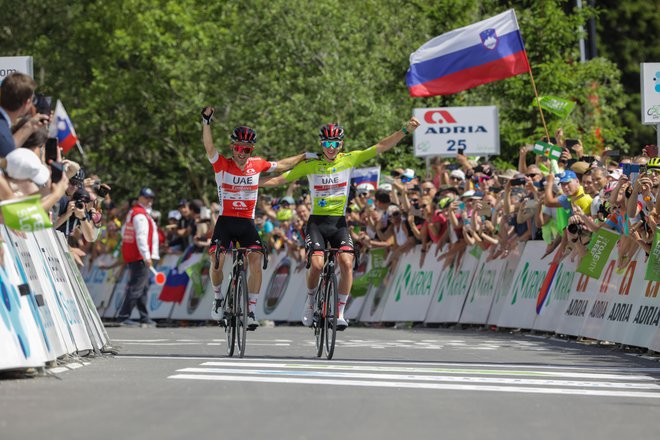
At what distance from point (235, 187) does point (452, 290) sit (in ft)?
29.0

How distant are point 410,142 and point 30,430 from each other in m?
33.6

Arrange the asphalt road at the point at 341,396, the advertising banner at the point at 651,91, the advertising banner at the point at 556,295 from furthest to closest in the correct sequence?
the advertising banner at the point at 556,295, the advertising banner at the point at 651,91, the asphalt road at the point at 341,396

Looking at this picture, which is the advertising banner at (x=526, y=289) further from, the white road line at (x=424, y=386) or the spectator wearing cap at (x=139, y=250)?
the white road line at (x=424, y=386)

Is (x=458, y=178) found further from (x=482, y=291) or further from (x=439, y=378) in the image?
(x=439, y=378)

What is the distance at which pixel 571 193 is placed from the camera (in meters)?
18.8

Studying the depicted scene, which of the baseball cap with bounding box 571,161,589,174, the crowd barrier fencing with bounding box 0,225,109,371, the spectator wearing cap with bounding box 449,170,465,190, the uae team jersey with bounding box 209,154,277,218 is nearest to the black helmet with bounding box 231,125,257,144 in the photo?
the uae team jersey with bounding box 209,154,277,218

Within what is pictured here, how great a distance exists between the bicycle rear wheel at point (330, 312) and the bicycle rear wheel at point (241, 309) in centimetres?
85

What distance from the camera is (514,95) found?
1262 inches

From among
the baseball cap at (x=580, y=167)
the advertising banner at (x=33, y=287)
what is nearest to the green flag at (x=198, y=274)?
the baseball cap at (x=580, y=167)

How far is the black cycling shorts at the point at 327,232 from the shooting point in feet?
48.8

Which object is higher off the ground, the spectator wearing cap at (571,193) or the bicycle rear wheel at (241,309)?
the spectator wearing cap at (571,193)

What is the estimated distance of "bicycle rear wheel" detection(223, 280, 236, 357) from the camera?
48.2ft

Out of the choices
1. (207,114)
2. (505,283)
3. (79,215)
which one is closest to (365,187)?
(505,283)

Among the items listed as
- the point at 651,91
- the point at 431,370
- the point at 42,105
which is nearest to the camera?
the point at 42,105
